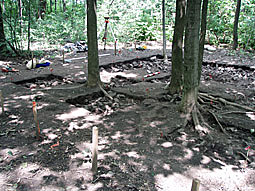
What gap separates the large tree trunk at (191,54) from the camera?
486 centimetres

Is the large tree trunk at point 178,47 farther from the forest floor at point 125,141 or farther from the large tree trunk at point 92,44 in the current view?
the large tree trunk at point 92,44

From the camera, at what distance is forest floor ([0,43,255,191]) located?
3.45m

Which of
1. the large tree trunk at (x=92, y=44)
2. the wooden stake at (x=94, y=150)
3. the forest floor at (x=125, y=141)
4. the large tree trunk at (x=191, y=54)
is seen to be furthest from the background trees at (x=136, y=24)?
the wooden stake at (x=94, y=150)

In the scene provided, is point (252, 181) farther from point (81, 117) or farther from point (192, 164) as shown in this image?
point (81, 117)

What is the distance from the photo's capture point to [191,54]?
502 centimetres

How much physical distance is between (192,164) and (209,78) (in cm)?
678

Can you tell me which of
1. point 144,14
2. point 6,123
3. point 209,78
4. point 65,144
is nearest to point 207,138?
point 65,144

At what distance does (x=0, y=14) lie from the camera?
37.1 ft

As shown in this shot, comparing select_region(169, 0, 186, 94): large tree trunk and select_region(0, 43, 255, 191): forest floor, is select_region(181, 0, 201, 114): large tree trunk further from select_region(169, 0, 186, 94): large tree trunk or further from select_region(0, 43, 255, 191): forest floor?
select_region(169, 0, 186, 94): large tree trunk

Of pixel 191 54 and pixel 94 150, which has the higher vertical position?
pixel 191 54

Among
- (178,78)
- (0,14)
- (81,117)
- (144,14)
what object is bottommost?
(81,117)

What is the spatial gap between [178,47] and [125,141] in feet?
11.4

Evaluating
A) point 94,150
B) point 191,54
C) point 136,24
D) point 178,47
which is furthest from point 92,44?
point 136,24

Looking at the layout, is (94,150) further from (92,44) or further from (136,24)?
(136,24)
